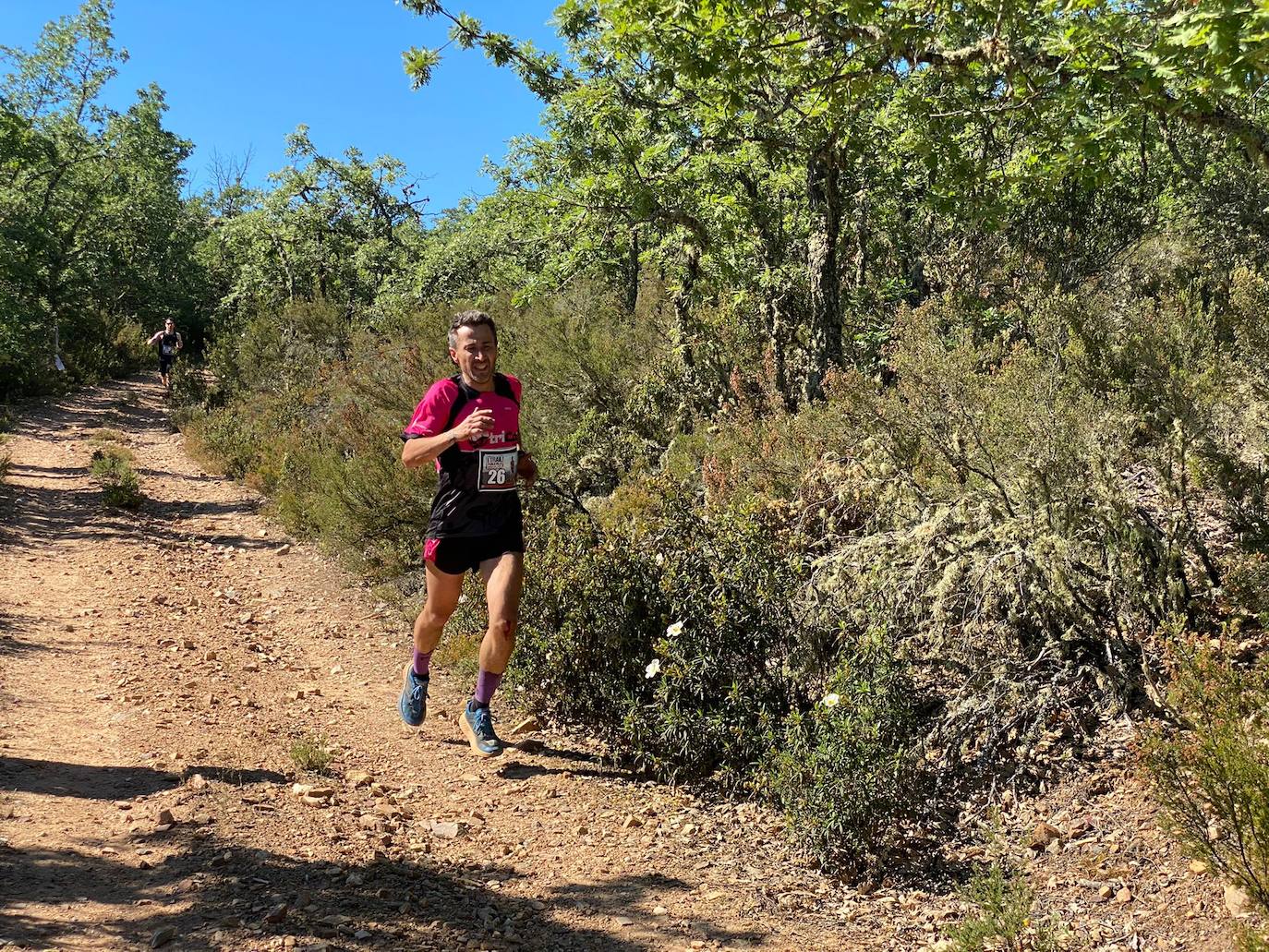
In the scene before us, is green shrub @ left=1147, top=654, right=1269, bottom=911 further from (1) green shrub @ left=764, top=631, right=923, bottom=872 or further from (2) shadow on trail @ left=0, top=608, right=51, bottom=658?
(2) shadow on trail @ left=0, top=608, right=51, bottom=658

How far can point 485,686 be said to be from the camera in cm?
414

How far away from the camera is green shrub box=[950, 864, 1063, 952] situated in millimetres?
2525

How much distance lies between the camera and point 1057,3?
420 centimetres

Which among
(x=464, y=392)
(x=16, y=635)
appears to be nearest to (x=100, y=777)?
(x=464, y=392)

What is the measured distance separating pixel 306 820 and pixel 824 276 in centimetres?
536

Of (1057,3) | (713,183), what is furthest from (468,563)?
(713,183)

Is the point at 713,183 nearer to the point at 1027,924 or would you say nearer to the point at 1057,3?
the point at 1057,3

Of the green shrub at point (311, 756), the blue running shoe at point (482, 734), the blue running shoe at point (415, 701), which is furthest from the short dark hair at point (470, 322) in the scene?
the green shrub at point (311, 756)

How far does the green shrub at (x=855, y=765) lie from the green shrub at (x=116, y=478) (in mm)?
8462

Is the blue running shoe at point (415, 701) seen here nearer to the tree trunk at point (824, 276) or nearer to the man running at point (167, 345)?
the tree trunk at point (824, 276)

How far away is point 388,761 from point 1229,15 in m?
4.29

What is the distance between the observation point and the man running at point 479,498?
4.04 meters

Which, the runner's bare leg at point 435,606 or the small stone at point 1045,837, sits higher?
the runner's bare leg at point 435,606

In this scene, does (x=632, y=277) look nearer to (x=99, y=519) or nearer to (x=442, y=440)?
(x=99, y=519)
